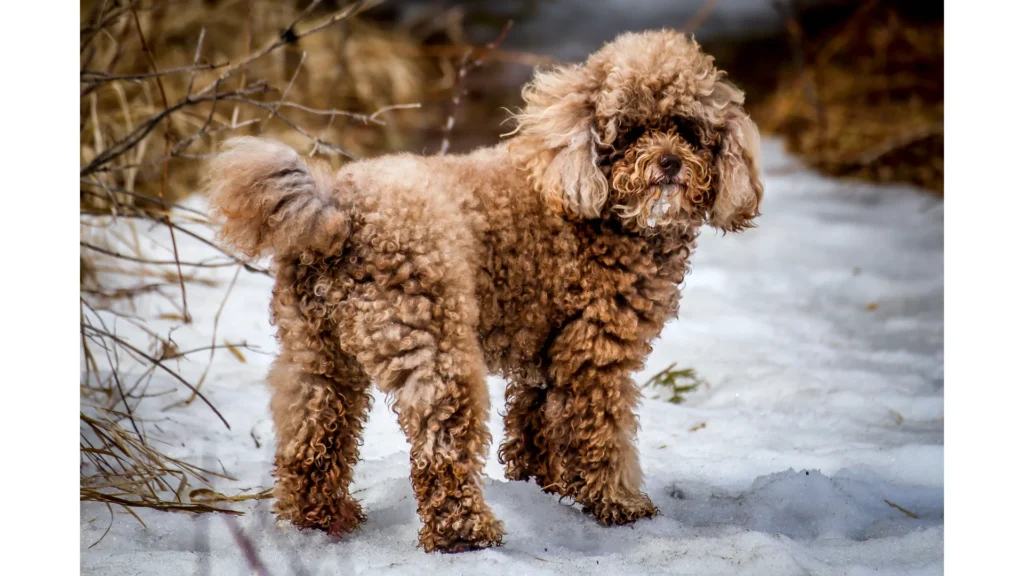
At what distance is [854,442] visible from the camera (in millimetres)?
3186

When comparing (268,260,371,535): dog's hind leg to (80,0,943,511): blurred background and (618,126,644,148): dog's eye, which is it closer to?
(80,0,943,511): blurred background

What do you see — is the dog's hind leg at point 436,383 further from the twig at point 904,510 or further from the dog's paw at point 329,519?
the twig at point 904,510

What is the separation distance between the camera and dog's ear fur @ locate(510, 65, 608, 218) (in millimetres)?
2375

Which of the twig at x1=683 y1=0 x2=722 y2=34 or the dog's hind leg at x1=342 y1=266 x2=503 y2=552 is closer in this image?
the dog's hind leg at x1=342 y1=266 x2=503 y2=552

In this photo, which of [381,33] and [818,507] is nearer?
[818,507]

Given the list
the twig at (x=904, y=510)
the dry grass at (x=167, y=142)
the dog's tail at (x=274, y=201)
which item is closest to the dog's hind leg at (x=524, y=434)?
the dry grass at (x=167, y=142)

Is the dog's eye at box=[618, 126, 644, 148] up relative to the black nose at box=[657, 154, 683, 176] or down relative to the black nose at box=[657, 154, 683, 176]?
up

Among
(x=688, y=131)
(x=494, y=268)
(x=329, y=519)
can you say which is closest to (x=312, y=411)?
(x=329, y=519)

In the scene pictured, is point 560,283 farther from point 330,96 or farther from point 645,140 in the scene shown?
point 330,96

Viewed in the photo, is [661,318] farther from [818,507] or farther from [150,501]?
[150,501]

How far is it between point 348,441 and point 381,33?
3547 mm

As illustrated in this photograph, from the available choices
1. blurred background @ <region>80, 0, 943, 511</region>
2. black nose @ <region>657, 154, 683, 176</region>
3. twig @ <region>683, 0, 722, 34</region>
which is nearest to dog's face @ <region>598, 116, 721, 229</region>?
black nose @ <region>657, 154, 683, 176</region>
